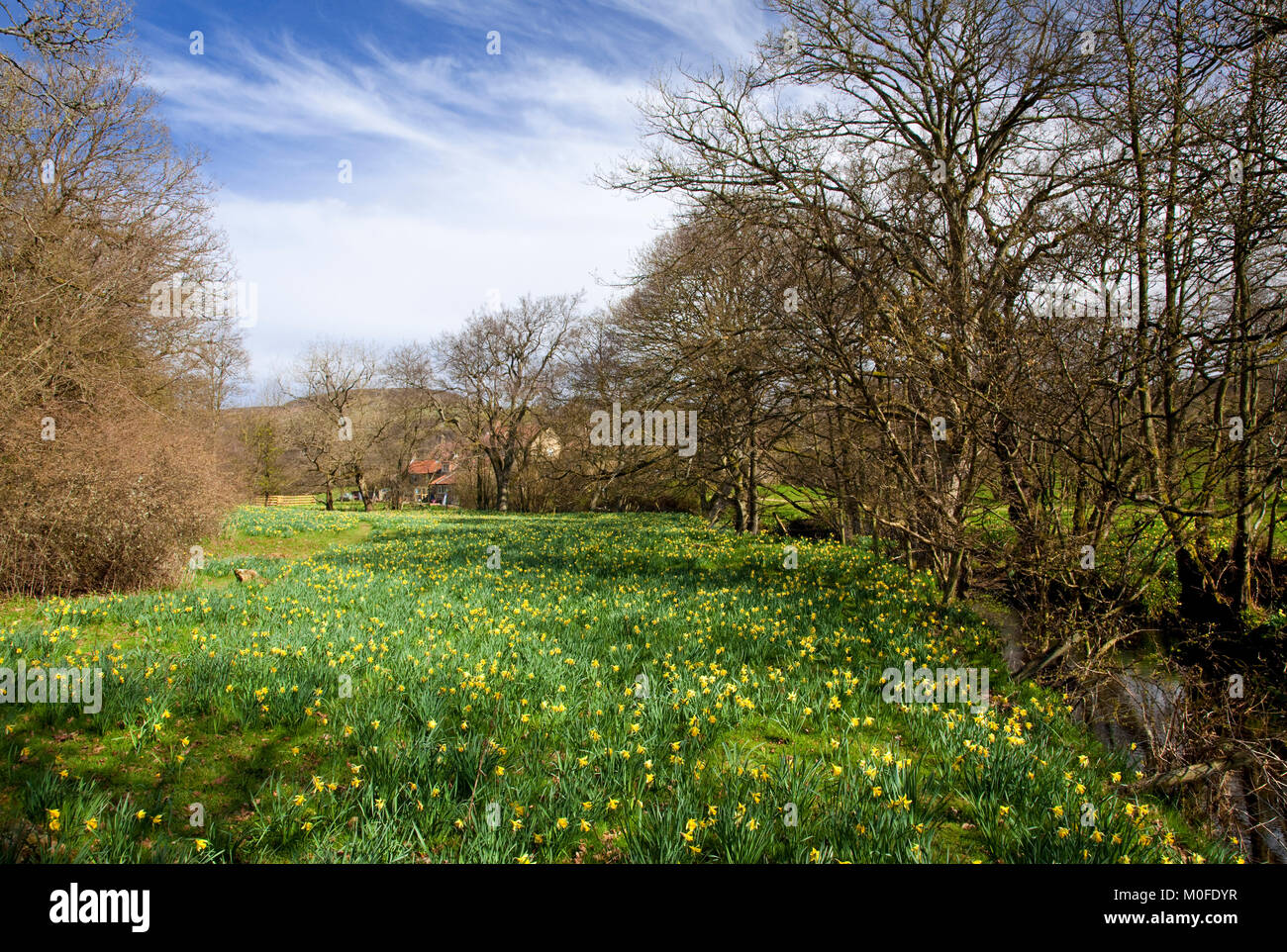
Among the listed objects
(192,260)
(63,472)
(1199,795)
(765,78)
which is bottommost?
(1199,795)

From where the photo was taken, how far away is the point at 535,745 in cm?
347

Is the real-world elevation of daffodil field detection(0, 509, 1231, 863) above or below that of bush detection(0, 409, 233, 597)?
below

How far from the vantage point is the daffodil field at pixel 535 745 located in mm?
2625

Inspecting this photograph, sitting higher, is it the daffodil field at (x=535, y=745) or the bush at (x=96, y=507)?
the bush at (x=96, y=507)

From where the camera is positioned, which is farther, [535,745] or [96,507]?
[96,507]

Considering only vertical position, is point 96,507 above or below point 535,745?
above

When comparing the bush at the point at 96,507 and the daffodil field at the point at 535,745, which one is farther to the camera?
the bush at the point at 96,507

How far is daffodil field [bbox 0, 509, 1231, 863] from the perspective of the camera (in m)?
2.62

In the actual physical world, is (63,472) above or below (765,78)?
below

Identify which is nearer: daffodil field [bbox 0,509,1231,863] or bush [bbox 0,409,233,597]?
daffodil field [bbox 0,509,1231,863]
